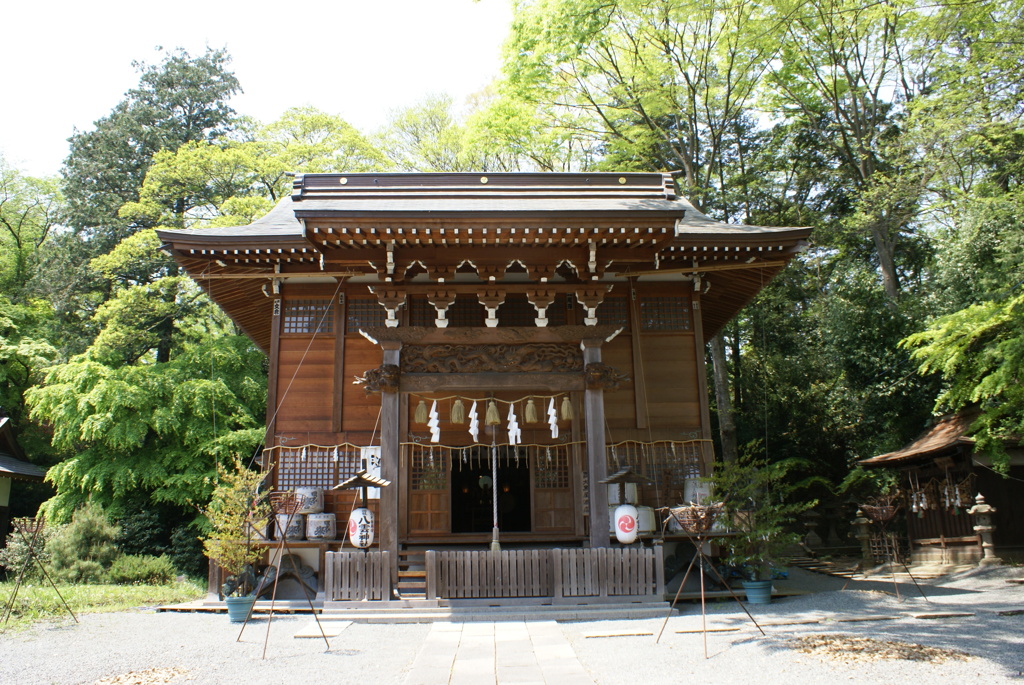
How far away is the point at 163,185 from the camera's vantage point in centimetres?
2047

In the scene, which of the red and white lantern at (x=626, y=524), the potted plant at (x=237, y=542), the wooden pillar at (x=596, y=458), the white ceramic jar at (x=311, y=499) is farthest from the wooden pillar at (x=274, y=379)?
the red and white lantern at (x=626, y=524)

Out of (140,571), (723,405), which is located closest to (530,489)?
(140,571)

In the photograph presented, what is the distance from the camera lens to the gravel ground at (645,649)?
5.86 metres

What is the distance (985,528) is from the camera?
13.1 m

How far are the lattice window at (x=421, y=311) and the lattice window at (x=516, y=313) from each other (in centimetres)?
119

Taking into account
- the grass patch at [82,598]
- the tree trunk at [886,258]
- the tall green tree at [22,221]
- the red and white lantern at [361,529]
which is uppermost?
the tall green tree at [22,221]

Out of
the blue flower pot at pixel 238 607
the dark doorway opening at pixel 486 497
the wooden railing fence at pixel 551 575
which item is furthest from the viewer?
the dark doorway opening at pixel 486 497

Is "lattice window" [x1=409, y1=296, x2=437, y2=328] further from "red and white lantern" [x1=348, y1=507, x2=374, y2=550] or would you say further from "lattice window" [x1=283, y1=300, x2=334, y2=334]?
"red and white lantern" [x1=348, y1=507, x2=374, y2=550]

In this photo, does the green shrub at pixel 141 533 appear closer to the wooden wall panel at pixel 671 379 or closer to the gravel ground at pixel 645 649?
the gravel ground at pixel 645 649

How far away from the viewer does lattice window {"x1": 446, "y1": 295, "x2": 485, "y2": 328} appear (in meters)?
11.8

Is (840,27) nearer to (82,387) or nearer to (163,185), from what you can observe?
(163,185)

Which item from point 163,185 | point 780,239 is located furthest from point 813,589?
point 163,185

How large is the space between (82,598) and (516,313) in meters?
8.59

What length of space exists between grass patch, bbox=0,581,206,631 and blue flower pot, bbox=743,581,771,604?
953cm
